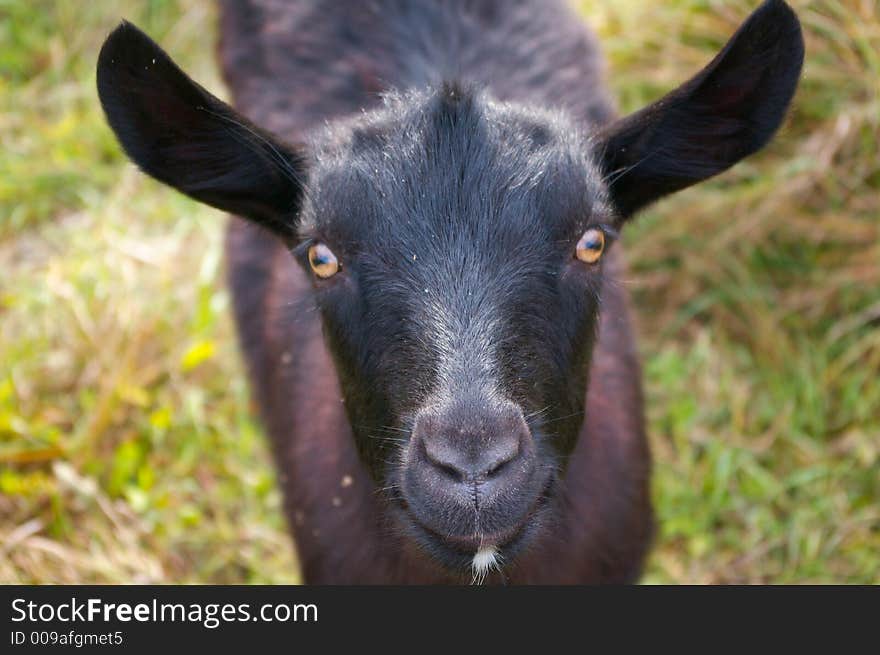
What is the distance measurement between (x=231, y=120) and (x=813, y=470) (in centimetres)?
429

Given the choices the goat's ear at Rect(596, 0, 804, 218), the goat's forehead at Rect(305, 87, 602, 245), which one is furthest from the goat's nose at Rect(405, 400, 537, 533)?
the goat's ear at Rect(596, 0, 804, 218)

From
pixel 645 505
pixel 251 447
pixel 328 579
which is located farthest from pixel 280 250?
pixel 645 505

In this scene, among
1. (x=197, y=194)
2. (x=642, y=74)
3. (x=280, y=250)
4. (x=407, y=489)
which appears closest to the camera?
(x=407, y=489)

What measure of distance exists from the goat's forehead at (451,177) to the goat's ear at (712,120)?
0.64ft

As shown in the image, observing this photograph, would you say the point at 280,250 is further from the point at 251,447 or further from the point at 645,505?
the point at 645,505

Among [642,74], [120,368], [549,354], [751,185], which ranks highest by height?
[642,74]

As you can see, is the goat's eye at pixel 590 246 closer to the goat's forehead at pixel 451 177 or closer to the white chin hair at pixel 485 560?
the goat's forehead at pixel 451 177

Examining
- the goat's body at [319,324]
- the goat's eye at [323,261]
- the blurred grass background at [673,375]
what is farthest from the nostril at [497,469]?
the blurred grass background at [673,375]

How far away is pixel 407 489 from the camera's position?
11.8ft

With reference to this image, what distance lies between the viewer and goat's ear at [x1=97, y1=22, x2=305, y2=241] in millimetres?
3816

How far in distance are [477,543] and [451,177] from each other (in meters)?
1.20

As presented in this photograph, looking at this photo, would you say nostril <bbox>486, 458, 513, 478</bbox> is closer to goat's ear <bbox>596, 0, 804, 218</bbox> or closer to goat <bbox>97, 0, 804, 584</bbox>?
goat <bbox>97, 0, 804, 584</bbox>

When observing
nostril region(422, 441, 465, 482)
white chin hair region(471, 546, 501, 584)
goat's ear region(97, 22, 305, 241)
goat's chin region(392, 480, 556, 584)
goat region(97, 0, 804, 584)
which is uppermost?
goat's ear region(97, 22, 305, 241)

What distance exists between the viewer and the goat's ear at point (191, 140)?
3.82m
